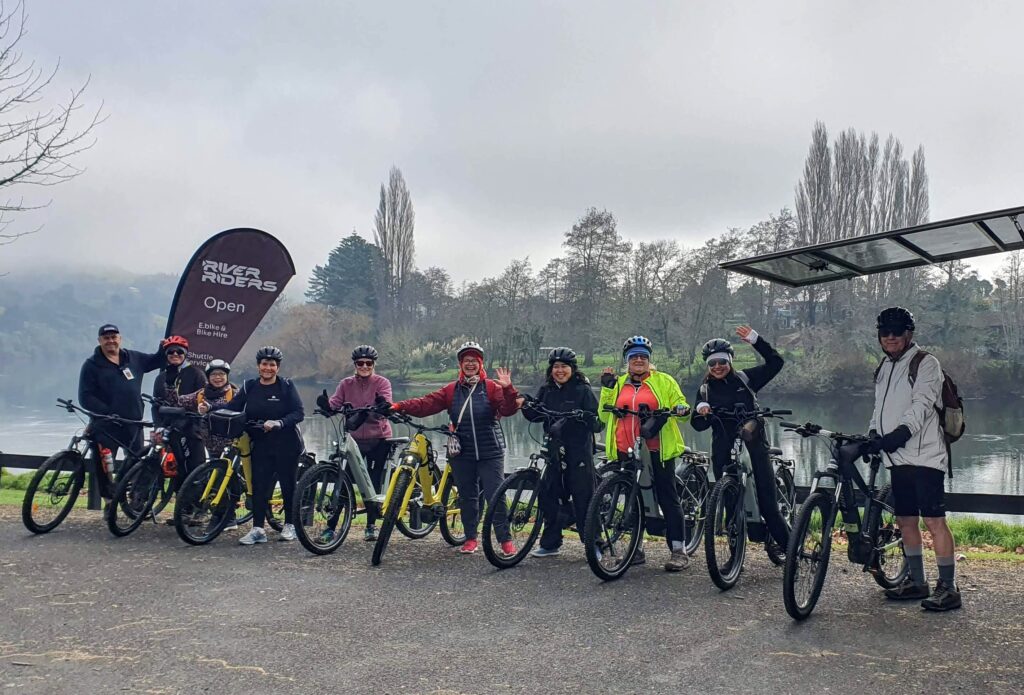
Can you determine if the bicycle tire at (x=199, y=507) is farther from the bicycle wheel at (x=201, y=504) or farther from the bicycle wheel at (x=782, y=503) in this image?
the bicycle wheel at (x=782, y=503)

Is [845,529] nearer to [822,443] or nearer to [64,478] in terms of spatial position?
[64,478]

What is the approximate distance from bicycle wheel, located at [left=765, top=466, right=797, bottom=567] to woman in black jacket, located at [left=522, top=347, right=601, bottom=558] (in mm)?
1382

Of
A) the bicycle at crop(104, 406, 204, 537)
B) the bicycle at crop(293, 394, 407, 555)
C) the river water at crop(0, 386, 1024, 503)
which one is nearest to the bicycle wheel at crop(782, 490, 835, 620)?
the bicycle at crop(293, 394, 407, 555)

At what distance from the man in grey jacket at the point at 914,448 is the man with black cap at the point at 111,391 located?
675 centimetres

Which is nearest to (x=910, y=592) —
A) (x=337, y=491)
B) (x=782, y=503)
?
(x=782, y=503)

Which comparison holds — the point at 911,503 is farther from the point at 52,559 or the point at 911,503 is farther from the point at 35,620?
the point at 52,559

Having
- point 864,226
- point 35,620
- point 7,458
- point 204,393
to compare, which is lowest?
point 35,620

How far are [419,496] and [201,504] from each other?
1.86 metres

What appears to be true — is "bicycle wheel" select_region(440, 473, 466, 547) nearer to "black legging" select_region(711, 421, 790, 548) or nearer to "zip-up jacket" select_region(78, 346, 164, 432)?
"black legging" select_region(711, 421, 790, 548)

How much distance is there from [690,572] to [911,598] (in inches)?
59.9

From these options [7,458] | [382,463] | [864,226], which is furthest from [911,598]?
[864,226]

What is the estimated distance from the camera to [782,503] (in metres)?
6.65

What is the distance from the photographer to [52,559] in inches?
267

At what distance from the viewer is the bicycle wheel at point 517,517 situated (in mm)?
6315
